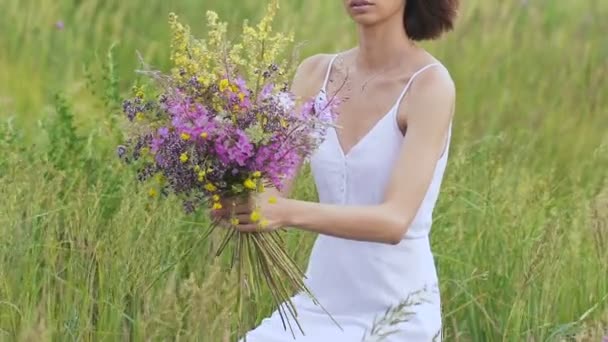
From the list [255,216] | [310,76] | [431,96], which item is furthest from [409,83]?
[255,216]

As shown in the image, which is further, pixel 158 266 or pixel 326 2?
pixel 326 2

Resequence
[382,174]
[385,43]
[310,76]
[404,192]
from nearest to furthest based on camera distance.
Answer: [404,192]
[382,174]
[385,43]
[310,76]

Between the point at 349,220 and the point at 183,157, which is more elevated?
the point at 183,157

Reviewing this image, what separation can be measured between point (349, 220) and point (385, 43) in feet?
1.79

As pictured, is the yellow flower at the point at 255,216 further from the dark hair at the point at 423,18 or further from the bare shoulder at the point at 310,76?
the dark hair at the point at 423,18

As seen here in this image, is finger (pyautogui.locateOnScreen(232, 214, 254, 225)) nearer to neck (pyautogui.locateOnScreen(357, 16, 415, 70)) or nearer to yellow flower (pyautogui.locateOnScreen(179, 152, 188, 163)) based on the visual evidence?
yellow flower (pyautogui.locateOnScreen(179, 152, 188, 163))

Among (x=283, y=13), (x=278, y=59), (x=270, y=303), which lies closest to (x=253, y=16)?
(x=283, y=13)

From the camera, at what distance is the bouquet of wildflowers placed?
2.41m

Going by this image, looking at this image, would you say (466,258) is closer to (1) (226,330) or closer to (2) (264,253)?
(2) (264,253)

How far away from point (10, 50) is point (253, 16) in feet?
3.78

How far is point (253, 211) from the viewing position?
99.7 inches

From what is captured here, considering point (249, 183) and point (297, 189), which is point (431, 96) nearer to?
point (249, 183)

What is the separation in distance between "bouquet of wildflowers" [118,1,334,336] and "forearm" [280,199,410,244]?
101 mm

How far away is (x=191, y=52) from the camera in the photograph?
248 cm
